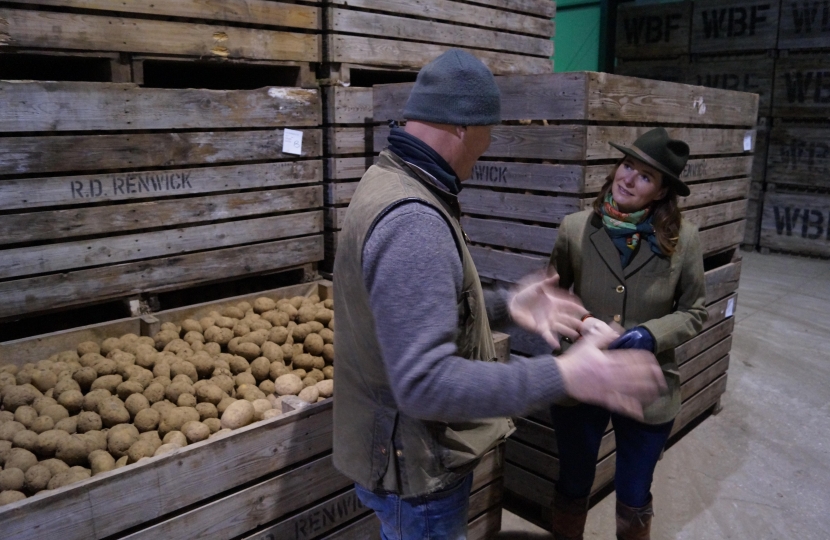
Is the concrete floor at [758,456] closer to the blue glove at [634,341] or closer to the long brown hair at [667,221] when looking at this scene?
the blue glove at [634,341]

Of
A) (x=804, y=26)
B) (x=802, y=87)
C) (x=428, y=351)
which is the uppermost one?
(x=804, y=26)

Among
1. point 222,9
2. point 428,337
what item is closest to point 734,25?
point 222,9

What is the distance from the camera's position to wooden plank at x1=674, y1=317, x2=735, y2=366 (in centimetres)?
416

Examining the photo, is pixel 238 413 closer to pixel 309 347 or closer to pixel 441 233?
Result: pixel 309 347

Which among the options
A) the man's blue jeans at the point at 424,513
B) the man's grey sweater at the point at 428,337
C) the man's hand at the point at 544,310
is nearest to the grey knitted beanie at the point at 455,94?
the man's grey sweater at the point at 428,337

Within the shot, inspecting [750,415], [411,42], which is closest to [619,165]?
[411,42]

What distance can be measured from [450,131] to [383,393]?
70 cm

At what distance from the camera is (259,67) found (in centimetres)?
407

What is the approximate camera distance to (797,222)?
890 cm

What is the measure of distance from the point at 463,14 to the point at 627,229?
2651mm

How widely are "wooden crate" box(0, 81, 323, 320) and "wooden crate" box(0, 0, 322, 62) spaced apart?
21 centimetres

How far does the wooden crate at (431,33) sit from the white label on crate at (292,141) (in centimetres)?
44

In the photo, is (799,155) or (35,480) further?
(799,155)

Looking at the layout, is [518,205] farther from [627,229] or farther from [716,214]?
[716,214]
